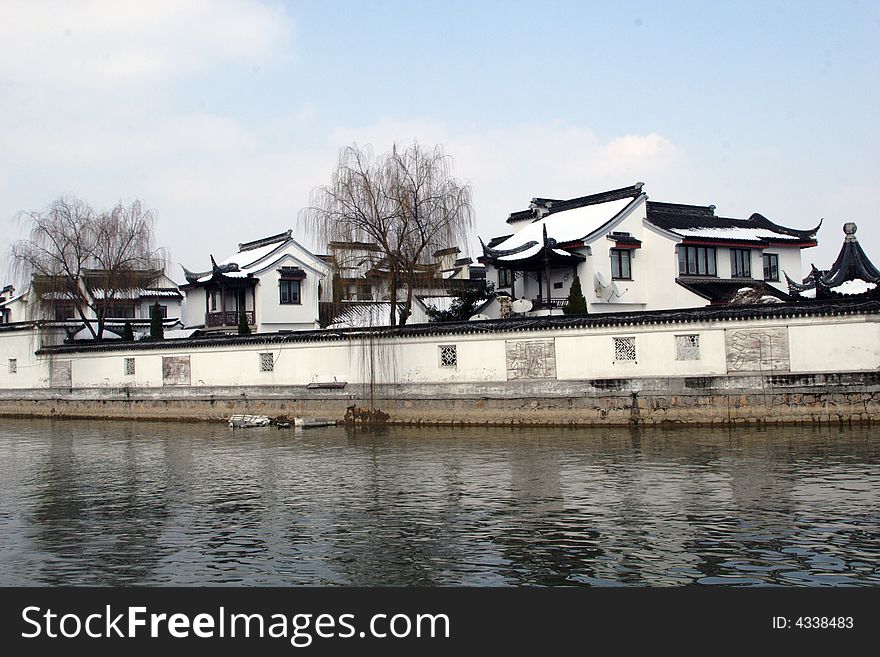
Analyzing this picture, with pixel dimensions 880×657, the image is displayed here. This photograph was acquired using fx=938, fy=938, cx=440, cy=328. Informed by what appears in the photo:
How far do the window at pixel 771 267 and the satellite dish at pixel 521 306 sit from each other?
12.0m

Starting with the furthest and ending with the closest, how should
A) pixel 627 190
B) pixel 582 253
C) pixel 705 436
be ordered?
1. pixel 627 190
2. pixel 582 253
3. pixel 705 436

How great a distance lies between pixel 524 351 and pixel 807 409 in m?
7.83

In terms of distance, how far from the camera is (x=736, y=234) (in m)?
40.3

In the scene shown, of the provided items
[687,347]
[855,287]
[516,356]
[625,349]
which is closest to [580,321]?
[625,349]

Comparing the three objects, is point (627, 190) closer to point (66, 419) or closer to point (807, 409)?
point (807, 409)

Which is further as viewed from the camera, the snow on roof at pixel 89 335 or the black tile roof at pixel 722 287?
the snow on roof at pixel 89 335

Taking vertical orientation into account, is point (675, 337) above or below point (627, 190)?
below

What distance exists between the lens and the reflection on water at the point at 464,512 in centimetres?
1017

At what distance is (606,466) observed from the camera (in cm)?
1772

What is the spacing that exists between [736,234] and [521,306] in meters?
11.2

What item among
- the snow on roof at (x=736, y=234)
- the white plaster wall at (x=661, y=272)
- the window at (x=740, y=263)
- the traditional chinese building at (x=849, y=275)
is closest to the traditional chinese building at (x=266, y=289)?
the white plaster wall at (x=661, y=272)

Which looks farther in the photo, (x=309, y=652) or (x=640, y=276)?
(x=640, y=276)

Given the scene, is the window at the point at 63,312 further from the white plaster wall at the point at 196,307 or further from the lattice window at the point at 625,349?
the lattice window at the point at 625,349

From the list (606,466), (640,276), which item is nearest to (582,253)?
(640,276)
